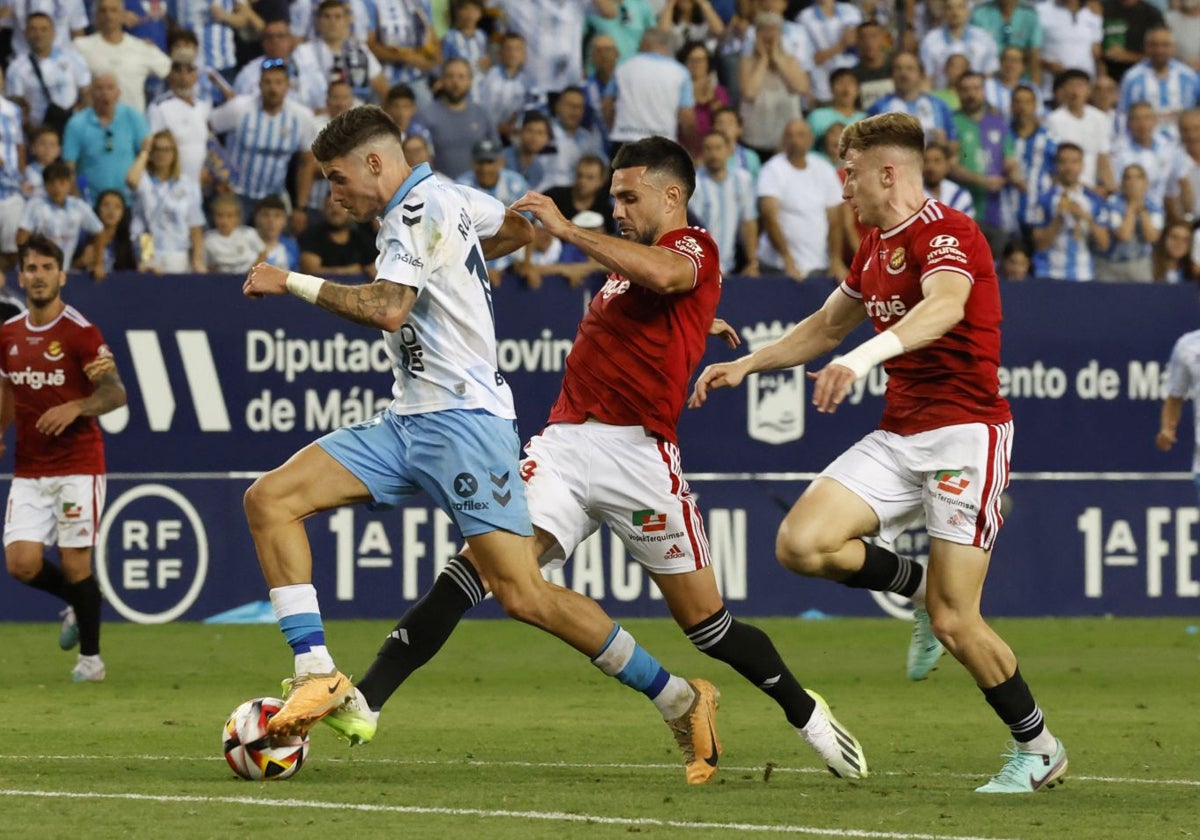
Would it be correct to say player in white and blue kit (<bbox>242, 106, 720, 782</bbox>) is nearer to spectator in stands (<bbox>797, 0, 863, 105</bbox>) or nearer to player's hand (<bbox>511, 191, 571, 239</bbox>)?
player's hand (<bbox>511, 191, 571, 239</bbox>)

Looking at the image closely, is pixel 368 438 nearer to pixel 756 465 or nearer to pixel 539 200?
pixel 539 200

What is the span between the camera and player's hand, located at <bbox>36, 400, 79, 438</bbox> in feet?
40.7

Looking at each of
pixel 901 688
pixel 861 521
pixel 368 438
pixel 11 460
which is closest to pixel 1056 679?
pixel 901 688

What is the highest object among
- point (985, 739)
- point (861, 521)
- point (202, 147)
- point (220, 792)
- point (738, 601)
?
point (202, 147)

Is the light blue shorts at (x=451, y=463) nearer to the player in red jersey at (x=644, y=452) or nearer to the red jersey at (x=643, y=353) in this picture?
the player in red jersey at (x=644, y=452)

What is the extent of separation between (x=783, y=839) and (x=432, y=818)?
3.88 feet

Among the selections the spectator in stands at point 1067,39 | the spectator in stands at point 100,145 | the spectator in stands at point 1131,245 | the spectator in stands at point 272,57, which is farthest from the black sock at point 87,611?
the spectator in stands at point 1067,39

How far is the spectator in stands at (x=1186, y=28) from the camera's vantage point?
20.4 meters

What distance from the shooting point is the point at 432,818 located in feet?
22.1

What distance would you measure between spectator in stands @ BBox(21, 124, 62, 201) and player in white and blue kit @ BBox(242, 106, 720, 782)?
30.0 ft

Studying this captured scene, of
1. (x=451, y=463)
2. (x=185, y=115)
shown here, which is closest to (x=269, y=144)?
(x=185, y=115)

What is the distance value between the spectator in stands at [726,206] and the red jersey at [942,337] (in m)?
8.83

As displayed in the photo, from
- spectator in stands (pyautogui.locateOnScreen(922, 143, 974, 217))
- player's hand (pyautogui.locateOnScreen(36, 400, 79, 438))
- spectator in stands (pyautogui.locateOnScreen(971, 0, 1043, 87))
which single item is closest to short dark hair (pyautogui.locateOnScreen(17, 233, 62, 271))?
player's hand (pyautogui.locateOnScreen(36, 400, 79, 438))

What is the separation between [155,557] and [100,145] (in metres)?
3.47
